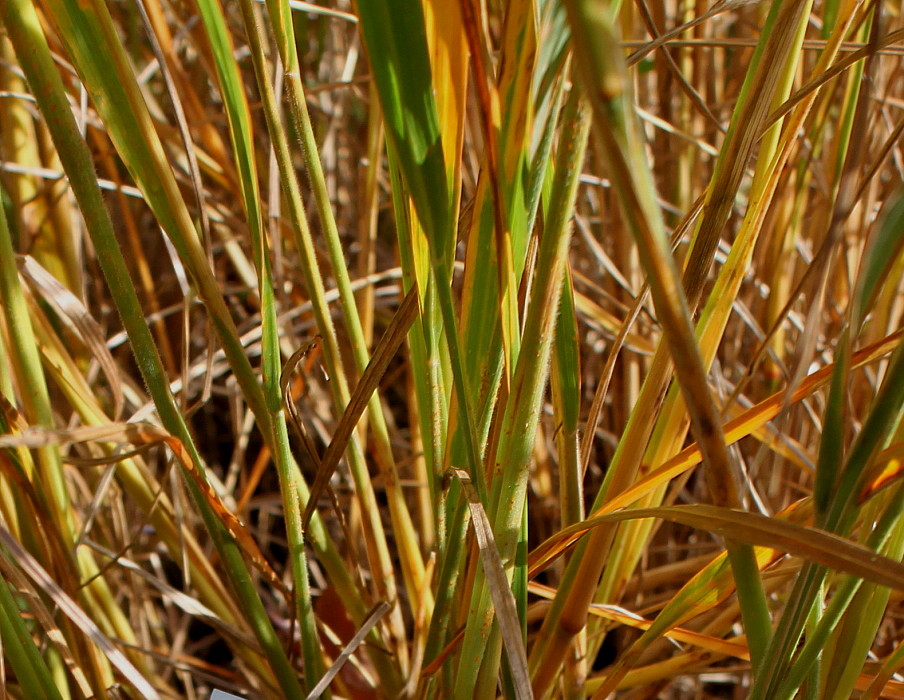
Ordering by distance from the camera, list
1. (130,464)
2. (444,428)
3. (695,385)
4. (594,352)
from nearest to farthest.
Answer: (695,385)
(444,428)
(130,464)
(594,352)

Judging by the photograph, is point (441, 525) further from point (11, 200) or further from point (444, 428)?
point (11, 200)

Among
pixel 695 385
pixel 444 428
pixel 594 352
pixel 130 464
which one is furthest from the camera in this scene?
pixel 594 352

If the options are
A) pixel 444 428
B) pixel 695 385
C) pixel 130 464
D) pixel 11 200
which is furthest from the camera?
pixel 11 200

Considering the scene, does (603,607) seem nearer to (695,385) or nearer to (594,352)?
(695,385)

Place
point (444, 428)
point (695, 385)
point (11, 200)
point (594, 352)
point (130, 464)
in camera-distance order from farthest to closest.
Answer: point (594, 352) < point (11, 200) < point (130, 464) < point (444, 428) < point (695, 385)

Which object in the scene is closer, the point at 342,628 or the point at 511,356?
the point at 511,356

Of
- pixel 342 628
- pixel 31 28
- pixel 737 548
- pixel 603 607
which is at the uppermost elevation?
pixel 31 28

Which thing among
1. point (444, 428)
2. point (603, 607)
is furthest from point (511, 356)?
point (603, 607)

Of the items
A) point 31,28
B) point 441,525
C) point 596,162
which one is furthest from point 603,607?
point 596,162

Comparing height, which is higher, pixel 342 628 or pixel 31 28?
pixel 31 28
